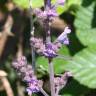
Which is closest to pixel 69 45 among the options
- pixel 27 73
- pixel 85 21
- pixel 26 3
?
pixel 85 21

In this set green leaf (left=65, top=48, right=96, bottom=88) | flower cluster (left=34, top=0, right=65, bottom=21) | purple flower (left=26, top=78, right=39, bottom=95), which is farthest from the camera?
green leaf (left=65, top=48, right=96, bottom=88)

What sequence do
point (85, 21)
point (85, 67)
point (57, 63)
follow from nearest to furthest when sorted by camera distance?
point (85, 67)
point (57, 63)
point (85, 21)

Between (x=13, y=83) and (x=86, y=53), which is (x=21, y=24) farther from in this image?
(x=86, y=53)

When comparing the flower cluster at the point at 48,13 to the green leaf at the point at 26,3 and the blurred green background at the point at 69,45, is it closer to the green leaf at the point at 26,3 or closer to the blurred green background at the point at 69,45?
the blurred green background at the point at 69,45

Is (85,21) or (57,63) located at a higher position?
(85,21)

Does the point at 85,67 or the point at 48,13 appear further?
the point at 85,67

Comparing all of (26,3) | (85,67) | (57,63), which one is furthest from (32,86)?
(26,3)

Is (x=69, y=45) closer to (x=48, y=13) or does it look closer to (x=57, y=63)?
(x=57, y=63)

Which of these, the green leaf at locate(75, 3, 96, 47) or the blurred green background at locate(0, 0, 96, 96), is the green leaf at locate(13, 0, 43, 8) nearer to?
the blurred green background at locate(0, 0, 96, 96)

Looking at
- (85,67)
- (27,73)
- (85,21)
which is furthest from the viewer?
(85,21)

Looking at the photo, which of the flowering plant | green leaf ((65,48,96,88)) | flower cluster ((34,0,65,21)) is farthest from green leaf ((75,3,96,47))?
A: flower cluster ((34,0,65,21))

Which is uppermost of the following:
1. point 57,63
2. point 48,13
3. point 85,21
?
point 48,13

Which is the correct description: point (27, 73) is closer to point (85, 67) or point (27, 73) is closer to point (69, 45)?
point (85, 67)
